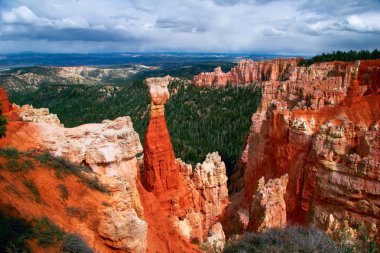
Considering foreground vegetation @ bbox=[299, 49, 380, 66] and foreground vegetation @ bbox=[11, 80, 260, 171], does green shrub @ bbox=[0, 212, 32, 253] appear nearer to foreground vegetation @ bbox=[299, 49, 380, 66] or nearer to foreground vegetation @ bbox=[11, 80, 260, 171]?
foreground vegetation @ bbox=[11, 80, 260, 171]

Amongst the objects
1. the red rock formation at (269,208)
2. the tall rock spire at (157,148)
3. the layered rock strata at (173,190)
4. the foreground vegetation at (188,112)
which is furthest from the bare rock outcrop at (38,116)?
the foreground vegetation at (188,112)

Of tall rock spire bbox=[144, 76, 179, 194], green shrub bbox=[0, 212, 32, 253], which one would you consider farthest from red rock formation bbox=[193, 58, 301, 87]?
green shrub bbox=[0, 212, 32, 253]

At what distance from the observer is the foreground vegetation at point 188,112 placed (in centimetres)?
6556

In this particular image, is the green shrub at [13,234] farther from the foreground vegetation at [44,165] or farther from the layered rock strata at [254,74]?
the layered rock strata at [254,74]

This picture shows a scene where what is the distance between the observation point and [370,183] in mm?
20375

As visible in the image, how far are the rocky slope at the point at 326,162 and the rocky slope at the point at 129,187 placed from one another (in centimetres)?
455

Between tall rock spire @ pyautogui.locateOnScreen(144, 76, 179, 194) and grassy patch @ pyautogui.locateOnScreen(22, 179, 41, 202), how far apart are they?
1087 cm

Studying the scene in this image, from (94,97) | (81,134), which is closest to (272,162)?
(81,134)

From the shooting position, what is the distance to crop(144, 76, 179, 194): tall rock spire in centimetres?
2322

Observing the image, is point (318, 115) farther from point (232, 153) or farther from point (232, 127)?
point (232, 127)

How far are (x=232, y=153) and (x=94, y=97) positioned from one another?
91.0 meters

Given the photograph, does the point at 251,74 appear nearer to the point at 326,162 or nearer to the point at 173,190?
the point at 326,162

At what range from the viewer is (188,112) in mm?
89500

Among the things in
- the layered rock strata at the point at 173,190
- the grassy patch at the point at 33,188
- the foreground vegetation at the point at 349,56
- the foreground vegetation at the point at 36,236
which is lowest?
the layered rock strata at the point at 173,190
